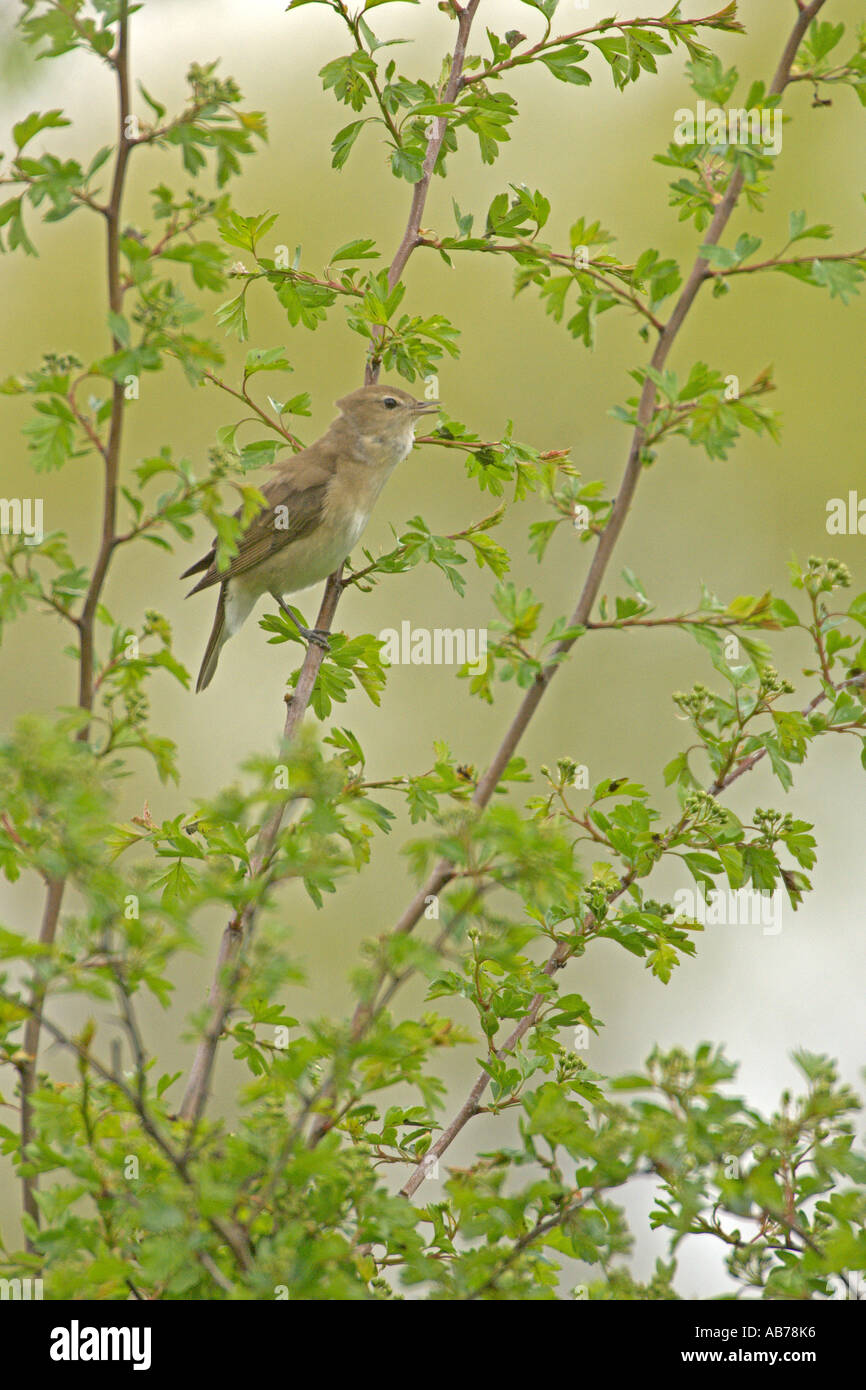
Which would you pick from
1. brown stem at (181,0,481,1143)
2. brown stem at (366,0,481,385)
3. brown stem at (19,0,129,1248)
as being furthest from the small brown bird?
brown stem at (19,0,129,1248)

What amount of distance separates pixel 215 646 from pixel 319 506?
514 mm

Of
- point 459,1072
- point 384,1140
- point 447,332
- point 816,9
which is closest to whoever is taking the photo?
point 816,9

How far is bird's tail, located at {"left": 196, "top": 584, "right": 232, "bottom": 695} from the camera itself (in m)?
3.91

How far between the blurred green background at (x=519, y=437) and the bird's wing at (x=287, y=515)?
236cm

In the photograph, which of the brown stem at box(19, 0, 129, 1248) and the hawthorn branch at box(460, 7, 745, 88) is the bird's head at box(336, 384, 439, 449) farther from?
the brown stem at box(19, 0, 129, 1248)

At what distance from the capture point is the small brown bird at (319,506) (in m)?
3.82

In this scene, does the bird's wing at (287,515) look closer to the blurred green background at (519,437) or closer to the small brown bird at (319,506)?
the small brown bird at (319,506)

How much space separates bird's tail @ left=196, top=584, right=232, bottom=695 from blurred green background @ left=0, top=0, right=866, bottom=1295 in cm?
219

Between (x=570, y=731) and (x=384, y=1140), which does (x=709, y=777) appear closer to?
(x=570, y=731)

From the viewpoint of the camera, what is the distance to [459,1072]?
253 inches

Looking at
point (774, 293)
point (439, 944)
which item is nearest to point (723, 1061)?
point (439, 944)

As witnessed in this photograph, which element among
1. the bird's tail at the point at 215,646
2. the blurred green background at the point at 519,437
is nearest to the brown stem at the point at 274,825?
the bird's tail at the point at 215,646

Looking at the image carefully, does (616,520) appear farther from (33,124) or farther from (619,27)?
(619,27)
